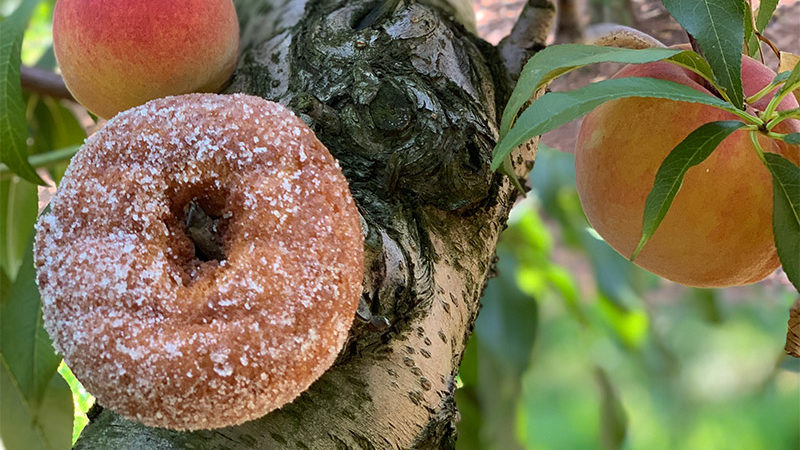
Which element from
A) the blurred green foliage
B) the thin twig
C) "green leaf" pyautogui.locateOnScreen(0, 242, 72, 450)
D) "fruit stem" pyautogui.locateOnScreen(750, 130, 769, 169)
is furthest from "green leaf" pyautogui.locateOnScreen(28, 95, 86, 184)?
"fruit stem" pyautogui.locateOnScreen(750, 130, 769, 169)

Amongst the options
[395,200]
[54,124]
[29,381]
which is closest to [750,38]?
[395,200]

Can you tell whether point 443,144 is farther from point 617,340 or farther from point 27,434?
point 617,340

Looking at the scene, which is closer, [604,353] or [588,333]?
[588,333]

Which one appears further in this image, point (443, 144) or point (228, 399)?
point (443, 144)

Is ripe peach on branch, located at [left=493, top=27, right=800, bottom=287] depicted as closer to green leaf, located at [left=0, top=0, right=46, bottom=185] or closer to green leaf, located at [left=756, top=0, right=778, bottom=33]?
green leaf, located at [left=756, top=0, right=778, bottom=33]

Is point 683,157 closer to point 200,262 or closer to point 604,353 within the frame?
point 200,262

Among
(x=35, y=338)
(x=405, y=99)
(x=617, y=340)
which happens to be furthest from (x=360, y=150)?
(x=617, y=340)
